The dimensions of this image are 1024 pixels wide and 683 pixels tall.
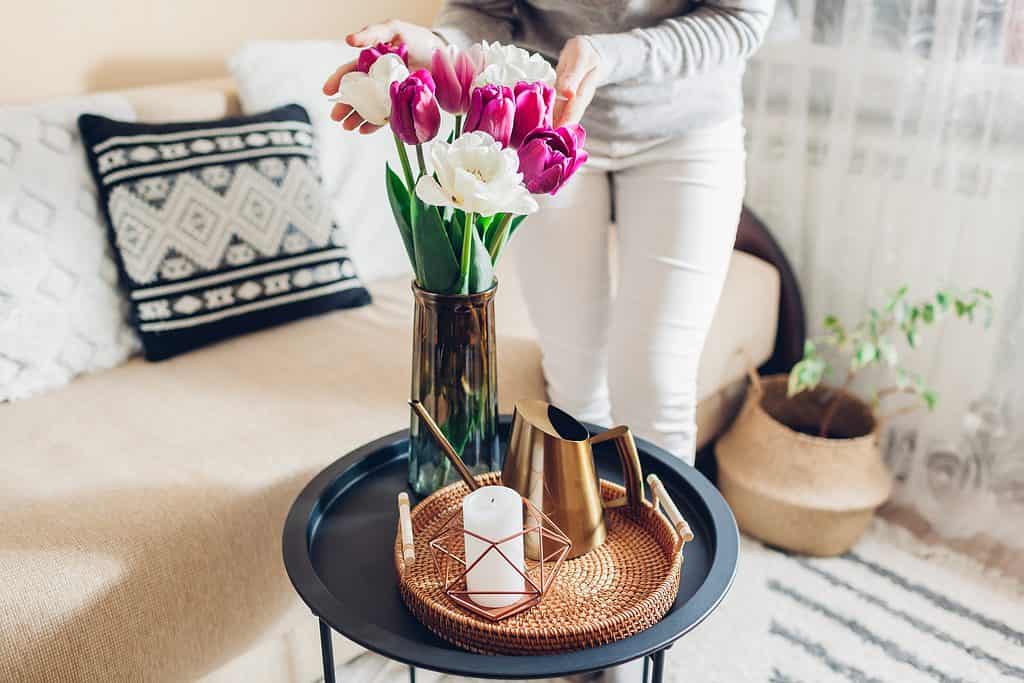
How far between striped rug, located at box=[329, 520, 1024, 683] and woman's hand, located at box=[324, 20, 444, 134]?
31.1 inches

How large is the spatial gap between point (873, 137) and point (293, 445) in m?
1.18

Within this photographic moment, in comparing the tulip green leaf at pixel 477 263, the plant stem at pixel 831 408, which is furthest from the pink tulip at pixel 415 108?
the plant stem at pixel 831 408

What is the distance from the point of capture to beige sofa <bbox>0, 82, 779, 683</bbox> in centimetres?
100

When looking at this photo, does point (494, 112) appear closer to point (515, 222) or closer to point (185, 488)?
point (515, 222)

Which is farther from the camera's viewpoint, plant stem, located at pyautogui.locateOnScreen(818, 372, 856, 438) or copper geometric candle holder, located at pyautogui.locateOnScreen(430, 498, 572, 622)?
plant stem, located at pyautogui.locateOnScreen(818, 372, 856, 438)

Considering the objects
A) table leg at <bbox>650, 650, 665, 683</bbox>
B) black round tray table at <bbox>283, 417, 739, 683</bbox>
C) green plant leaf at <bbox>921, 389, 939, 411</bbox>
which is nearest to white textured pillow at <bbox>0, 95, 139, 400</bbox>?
black round tray table at <bbox>283, 417, 739, 683</bbox>

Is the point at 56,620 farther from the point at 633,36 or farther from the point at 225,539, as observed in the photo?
the point at 633,36

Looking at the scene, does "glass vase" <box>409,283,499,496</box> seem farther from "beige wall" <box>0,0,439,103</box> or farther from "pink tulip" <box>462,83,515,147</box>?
"beige wall" <box>0,0,439,103</box>

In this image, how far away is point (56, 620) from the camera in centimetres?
97

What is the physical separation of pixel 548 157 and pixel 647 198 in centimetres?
43

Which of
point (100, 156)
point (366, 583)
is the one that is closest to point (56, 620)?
point (366, 583)

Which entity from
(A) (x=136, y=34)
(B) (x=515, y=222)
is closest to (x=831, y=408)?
(B) (x=515, y=222)

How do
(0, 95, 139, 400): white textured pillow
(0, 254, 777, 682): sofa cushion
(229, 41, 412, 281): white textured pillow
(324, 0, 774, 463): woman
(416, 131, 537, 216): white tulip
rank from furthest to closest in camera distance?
(229, 41, 412, 281): white textured pillow → (0, 95, 139, 400): white textured pillow → (324, 0, 774, 463): woman → (0, 254, 777, 682): sofa cushion → (416, 131, 537, 216): white tulip

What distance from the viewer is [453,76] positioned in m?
0.83
